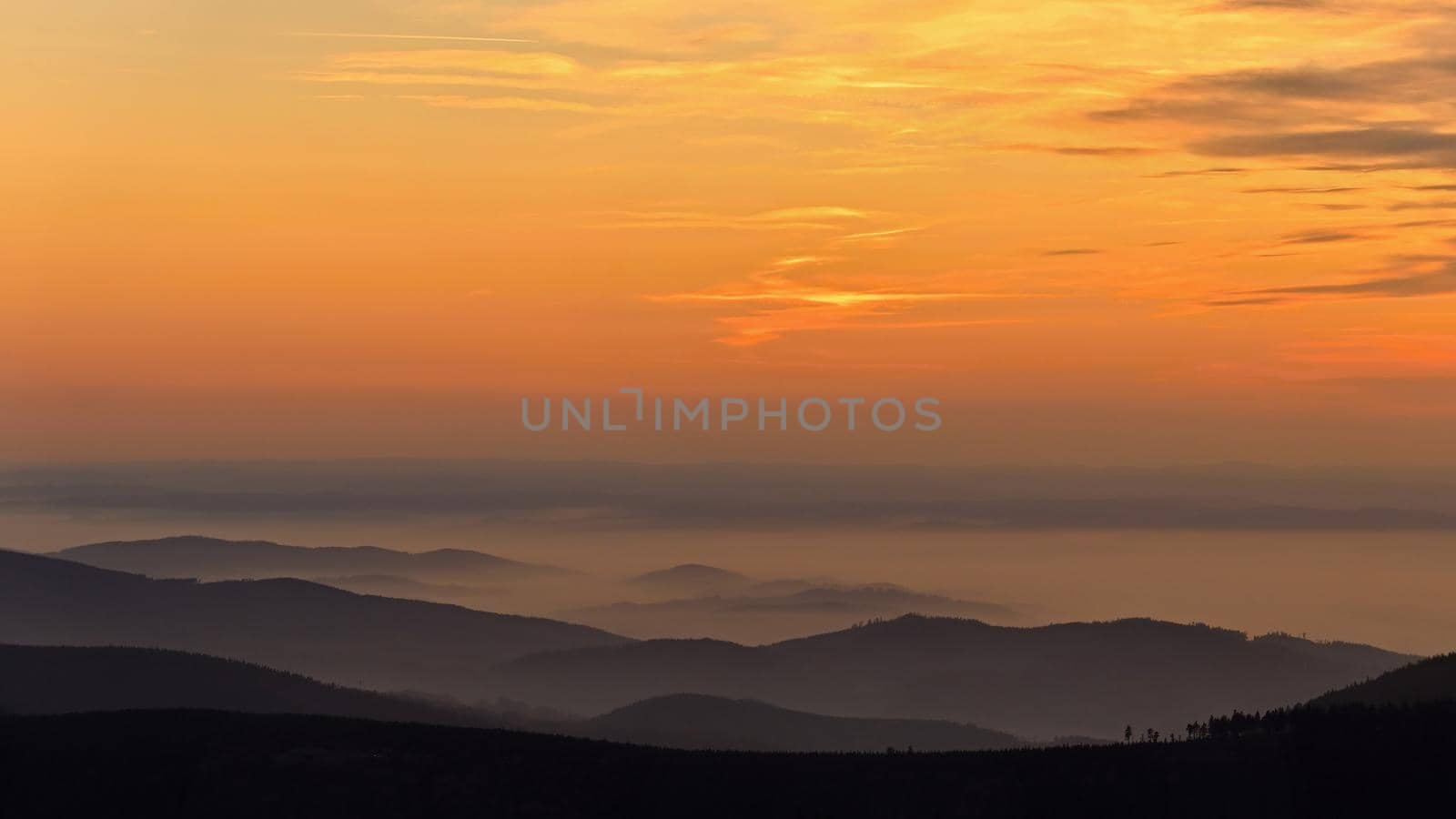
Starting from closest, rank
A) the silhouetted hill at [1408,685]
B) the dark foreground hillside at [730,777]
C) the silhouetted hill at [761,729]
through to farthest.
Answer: the dark foreground hillside at [730,777]
the silhouetted hill at [1408,685]
the silhouetted hill at [761,729]

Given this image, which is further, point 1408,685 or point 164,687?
point 164,687

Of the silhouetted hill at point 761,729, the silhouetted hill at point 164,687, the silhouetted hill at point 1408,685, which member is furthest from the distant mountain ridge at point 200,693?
the silhouetted hill at point 1408,685

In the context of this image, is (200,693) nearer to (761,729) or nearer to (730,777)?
(761,729)

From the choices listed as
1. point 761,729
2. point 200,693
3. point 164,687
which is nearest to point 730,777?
point 200,693

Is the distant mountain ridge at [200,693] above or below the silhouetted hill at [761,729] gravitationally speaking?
above

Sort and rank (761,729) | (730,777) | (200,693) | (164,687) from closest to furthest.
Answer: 1. (730,777)
2. (200,693)
3. (164,687)
4. (761,729)

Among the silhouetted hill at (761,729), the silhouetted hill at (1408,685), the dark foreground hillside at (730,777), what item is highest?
the silhouetted hill at (1408,685)

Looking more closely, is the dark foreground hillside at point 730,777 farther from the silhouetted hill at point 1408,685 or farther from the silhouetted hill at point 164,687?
the silhouetted hill at point 164,687

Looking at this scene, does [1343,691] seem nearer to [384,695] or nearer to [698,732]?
[384,695]
